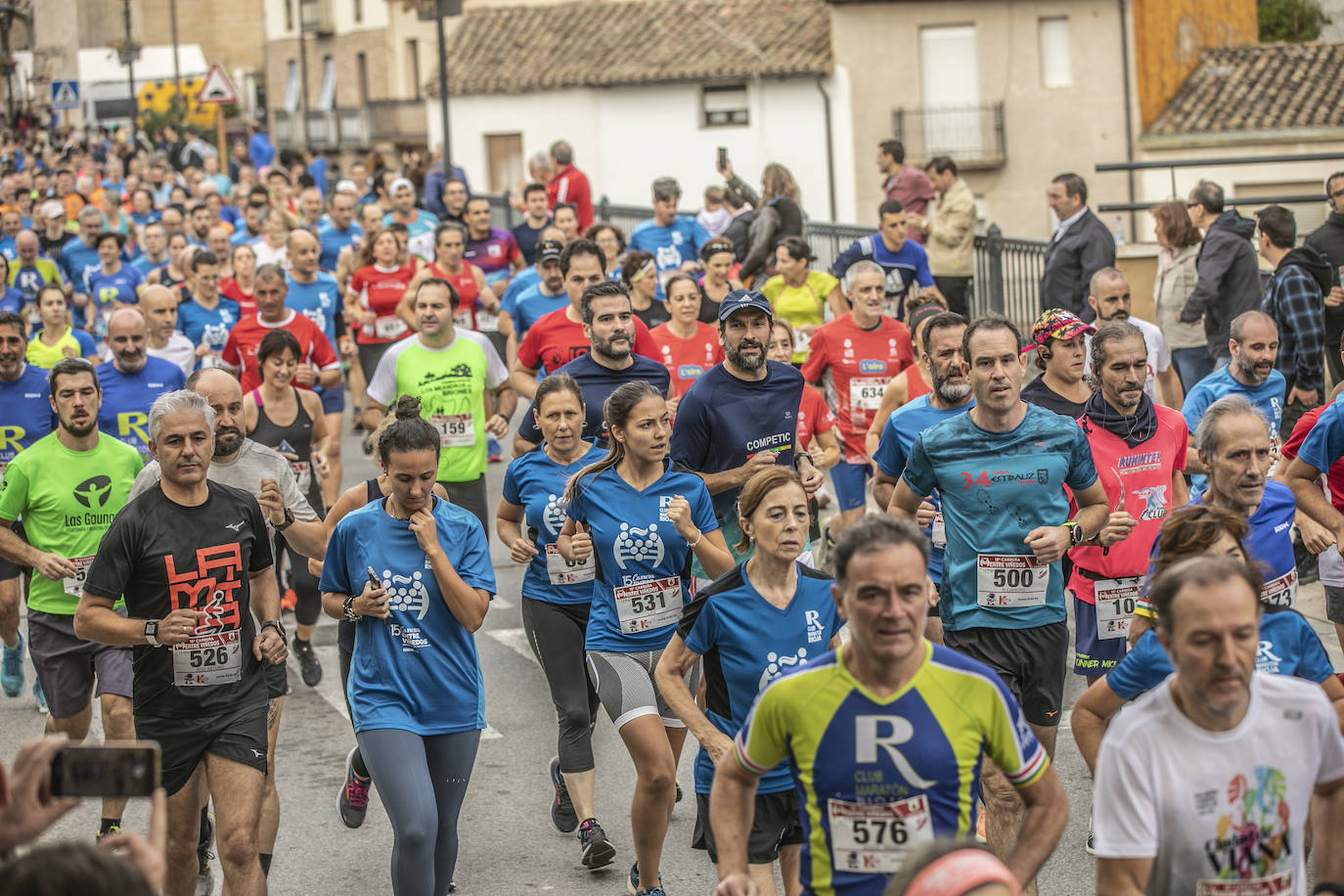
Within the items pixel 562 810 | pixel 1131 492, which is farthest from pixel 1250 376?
pixel 562 810

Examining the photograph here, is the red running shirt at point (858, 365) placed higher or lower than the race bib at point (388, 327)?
lower

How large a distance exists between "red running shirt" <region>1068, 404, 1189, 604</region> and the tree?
118ft

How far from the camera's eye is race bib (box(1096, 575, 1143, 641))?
7.01m

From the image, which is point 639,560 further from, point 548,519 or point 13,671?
point 13,671

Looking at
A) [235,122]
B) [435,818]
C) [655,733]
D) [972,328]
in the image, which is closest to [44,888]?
[435,818]

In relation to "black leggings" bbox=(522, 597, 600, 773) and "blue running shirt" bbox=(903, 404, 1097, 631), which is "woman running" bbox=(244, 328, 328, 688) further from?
"blue running shirt" bbox=(903, 404, 1097, 631)

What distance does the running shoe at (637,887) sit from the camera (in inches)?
252

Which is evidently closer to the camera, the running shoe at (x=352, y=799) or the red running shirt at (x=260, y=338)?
the running shoe at (x=352, y=799)

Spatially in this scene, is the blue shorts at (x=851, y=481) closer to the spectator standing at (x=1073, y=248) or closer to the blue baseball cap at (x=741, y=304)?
the blue baseball cap at (x=741, y=304)

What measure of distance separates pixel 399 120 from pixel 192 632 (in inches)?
2278

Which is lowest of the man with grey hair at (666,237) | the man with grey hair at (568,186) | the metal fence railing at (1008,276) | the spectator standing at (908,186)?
the metal fence railing at (1008,276)

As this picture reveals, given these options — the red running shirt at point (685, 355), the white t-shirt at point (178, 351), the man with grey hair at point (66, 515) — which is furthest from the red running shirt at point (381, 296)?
the man with grey hair at point (66, 515)

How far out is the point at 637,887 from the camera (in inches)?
257

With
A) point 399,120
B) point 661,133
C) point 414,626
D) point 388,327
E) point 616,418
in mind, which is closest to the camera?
point 414,626
